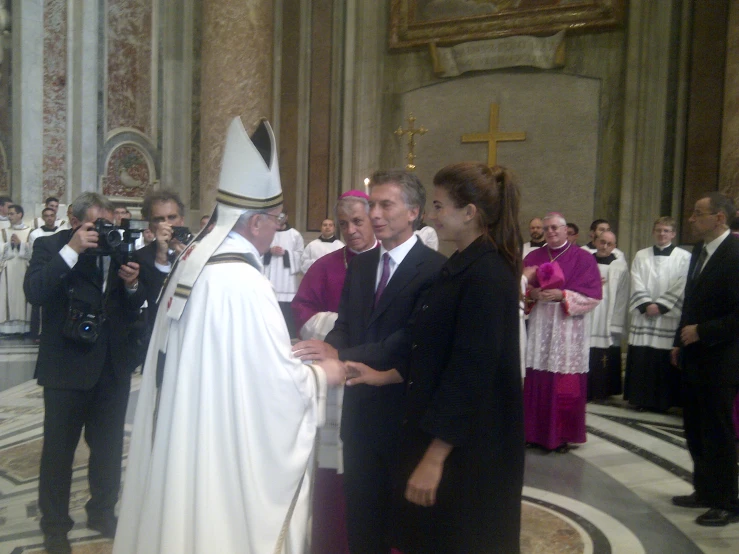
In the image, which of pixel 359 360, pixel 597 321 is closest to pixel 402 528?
pixel 359 360

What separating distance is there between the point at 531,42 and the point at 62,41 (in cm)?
677

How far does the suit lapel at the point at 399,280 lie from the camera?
2.68m

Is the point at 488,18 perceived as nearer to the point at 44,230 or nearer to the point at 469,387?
the point at 44,230

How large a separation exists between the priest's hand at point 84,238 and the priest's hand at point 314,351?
1255 mm

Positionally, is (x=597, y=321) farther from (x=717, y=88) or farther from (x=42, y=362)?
(x=42, y=362)

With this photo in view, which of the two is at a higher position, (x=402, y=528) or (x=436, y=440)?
(x=436, y=440)

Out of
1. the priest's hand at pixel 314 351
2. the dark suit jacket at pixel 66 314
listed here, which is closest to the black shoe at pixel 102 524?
the dark suit jacket at pixel 66 314

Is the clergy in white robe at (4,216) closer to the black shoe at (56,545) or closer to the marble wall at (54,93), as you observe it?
the marble wall at (54,93)

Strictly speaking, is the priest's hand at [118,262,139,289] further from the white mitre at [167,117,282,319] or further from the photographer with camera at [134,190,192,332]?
the white mitre at [167,117,282,319]

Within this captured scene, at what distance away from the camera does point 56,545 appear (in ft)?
10.5

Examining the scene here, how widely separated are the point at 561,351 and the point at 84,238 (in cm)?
362

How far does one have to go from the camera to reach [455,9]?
33.3 feet

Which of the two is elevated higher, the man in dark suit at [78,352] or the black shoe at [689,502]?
the man in dark suit at [78,352]

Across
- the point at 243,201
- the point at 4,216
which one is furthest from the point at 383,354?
the point at 4,216
